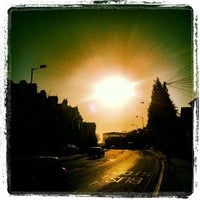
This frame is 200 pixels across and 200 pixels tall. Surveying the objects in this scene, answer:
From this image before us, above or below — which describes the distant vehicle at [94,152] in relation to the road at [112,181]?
below

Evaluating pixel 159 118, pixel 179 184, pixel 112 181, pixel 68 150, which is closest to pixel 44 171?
pixel 112 181

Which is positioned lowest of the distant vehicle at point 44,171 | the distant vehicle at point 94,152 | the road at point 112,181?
the distant vehicle at point 94,152

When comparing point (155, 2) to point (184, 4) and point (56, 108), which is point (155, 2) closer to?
point (184, 4)

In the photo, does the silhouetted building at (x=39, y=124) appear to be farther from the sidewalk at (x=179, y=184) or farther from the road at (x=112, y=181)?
the sidewalk at (x=179, y=184)

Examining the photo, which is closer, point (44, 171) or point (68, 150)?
point (44, 171)

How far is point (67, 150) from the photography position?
4034 cm

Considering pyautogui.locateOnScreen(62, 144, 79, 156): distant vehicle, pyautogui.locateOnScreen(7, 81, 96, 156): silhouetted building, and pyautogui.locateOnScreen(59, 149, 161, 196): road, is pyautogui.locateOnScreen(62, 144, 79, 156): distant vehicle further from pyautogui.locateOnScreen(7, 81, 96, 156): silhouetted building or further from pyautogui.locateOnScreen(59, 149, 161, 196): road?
pyautogui.locateOnScreen(59, 149, 161, 196): road

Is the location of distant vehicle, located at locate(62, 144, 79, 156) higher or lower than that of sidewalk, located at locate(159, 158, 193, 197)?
lower

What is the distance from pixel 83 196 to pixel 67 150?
34.5 meters

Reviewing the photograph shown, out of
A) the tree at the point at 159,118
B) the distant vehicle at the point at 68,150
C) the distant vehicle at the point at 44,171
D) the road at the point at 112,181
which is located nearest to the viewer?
the distant vehicle at the point at 44,171

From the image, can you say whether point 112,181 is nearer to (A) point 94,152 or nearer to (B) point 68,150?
(A) point 94,152

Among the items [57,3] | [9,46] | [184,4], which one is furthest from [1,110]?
[184,4]

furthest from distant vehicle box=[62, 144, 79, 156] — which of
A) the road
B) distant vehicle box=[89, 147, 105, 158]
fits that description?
the road

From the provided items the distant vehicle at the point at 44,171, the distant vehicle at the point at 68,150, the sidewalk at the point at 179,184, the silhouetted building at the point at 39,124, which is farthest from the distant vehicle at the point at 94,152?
the distant vehicle at the point at 44,171
